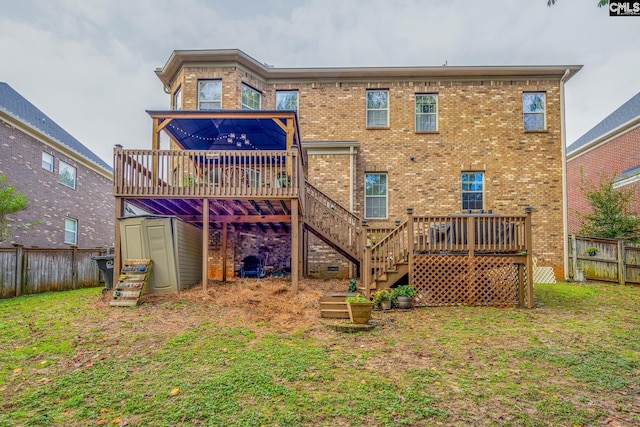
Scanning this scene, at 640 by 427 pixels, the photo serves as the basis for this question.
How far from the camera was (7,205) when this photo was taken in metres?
10.4

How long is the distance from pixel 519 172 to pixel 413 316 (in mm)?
8371

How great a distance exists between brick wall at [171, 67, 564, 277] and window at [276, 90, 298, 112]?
21cm

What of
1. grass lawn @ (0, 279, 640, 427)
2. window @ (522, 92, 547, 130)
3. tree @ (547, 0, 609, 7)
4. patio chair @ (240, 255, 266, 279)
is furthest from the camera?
window @ (522, 92, 547, 130)

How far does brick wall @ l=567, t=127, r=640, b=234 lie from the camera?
16.3 m

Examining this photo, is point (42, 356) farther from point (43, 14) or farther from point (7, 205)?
point (43, 14)

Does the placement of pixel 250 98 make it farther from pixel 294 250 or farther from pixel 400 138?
pixel 294 250

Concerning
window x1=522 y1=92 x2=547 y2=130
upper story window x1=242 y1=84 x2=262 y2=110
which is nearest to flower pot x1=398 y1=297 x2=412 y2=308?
upper story window x1=242 y1=84 x2=262 y2=110

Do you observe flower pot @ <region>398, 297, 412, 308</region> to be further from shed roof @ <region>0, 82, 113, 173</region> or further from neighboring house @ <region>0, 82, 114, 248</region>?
shed roof @ <region>0, 82, 113, 173</region>

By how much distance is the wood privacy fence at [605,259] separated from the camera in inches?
437

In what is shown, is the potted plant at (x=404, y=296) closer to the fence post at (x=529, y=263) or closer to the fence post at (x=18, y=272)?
the fence post at (x=529, y=263)

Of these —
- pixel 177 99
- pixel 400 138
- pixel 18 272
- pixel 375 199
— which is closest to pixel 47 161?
pixel 177 99

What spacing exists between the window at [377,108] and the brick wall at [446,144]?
206mm

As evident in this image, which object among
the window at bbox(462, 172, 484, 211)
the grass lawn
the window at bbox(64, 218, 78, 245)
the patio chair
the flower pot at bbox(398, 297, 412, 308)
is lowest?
the grass lawn

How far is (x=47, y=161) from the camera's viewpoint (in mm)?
14820
